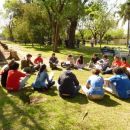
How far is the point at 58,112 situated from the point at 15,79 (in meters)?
3.27

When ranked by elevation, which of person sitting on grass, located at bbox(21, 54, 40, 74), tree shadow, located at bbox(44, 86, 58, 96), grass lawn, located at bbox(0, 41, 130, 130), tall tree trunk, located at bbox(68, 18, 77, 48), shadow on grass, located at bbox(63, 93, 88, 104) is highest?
tall tree trunk, located at bbox(68, 18, 77, 48)

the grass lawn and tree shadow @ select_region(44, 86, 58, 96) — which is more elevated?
tree shadow @ select_region(44, 86, 58, 96)

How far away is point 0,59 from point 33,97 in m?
12.5

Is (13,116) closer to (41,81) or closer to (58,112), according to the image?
(58,112)

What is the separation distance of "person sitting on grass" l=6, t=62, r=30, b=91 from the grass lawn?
0.30m

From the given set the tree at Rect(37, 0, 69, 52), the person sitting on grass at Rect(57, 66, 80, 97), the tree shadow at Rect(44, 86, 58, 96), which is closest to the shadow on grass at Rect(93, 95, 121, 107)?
the person sitting on grass at Rect(57, 66, 80, 97)

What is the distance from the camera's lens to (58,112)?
10.4 meters

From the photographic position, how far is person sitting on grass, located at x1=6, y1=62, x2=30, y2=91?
12917 mm

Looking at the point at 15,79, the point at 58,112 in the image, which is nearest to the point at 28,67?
the point at 15,79

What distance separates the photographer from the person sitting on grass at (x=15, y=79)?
12.9 metres

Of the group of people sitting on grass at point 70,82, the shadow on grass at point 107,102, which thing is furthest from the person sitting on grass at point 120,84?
→ the shadow on grass at point 107,102

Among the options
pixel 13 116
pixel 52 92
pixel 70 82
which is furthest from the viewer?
pixel 52 92

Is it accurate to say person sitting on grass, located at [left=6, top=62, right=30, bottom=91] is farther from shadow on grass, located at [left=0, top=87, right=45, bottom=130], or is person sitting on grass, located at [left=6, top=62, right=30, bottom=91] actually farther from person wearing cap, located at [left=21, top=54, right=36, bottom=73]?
person wearing cap, located at [left=21, top=54, right=36, bottom=73]

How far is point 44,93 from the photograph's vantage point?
1281cm
